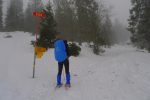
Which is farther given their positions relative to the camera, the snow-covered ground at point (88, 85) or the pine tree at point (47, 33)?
the pine tree at point (47, 33)

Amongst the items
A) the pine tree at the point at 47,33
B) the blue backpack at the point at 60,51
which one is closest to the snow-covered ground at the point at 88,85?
the blue backpack at the point at 60,51

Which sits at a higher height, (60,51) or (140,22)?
(140,22)

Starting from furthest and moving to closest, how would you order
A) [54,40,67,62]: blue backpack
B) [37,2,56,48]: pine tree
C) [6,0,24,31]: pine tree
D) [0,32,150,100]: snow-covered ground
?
[6,0,24,31]: pine tree
[37,2,56,48]: pine tree
[54,40,67,62]: blue backpack
[0,32,150,100]: snow-covered ground

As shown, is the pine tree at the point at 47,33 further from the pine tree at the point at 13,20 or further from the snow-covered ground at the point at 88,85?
the pine tree at the point at 13,20

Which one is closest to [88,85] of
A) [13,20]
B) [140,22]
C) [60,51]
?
[60,51]

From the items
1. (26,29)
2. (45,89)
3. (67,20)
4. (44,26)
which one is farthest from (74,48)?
(26,29)

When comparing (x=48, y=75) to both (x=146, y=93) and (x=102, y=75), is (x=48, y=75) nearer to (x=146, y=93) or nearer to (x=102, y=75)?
(x=102, y=75)

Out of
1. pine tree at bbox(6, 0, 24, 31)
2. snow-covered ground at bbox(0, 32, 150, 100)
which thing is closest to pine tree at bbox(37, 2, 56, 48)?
snow-covered ground at bbox(0, 32, 150, 100)

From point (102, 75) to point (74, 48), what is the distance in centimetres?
813

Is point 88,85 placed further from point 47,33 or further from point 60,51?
point 47,33

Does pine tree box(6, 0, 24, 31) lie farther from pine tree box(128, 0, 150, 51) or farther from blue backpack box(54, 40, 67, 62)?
blue backpack box(54, 40, 67, 62)

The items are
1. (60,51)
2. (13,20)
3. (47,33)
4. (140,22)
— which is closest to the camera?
(60,51)

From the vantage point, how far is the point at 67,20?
31.9 m

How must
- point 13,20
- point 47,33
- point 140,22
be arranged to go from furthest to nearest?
1. point 13,20
2. point 140,22
3. point 47,33
